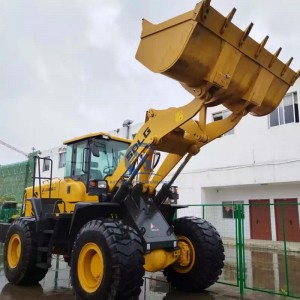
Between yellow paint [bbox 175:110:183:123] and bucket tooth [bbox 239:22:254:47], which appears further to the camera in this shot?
yellow paint [bbox 175:110:183:123]

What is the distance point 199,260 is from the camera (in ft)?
23.4

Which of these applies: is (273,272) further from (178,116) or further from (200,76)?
(200,76)

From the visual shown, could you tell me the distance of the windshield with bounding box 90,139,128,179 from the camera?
295 inches

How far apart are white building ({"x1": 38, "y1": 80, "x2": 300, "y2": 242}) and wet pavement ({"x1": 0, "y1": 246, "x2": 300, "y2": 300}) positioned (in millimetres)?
6441

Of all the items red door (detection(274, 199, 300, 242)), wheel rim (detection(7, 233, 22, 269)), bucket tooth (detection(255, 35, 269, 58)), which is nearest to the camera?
bucket tooth (detection(255, 35, 269, 58))

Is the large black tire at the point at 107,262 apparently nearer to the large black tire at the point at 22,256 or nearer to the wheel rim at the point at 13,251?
the large black tire at the point at 22,256

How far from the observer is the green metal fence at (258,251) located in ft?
26.2

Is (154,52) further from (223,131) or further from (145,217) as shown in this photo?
(145,217)

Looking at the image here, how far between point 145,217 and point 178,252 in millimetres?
984

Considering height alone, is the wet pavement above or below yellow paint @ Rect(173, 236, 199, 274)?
below

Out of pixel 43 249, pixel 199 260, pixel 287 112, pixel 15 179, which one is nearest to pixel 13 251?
pixel 43 249

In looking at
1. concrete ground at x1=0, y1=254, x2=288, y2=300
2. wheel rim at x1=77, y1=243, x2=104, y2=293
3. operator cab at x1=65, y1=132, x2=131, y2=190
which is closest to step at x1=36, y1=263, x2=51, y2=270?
concrete ground at x1=0, y1=254, x2=288, y2=300

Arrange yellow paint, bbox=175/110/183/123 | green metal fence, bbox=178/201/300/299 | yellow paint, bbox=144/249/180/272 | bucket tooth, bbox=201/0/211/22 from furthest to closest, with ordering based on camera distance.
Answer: green metal fence, bbox=178/201/300/299 → yellow paint, bbox=144/249/180/272 → yellow paint, bbox=175/110/183/123 → bucket tooth, bbox=201/0/211/22

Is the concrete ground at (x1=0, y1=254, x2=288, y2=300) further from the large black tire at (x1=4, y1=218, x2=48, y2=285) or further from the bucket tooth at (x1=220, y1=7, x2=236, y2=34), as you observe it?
the bucket tooth at (x1=220, y1=7, x2=236, y2=34)
